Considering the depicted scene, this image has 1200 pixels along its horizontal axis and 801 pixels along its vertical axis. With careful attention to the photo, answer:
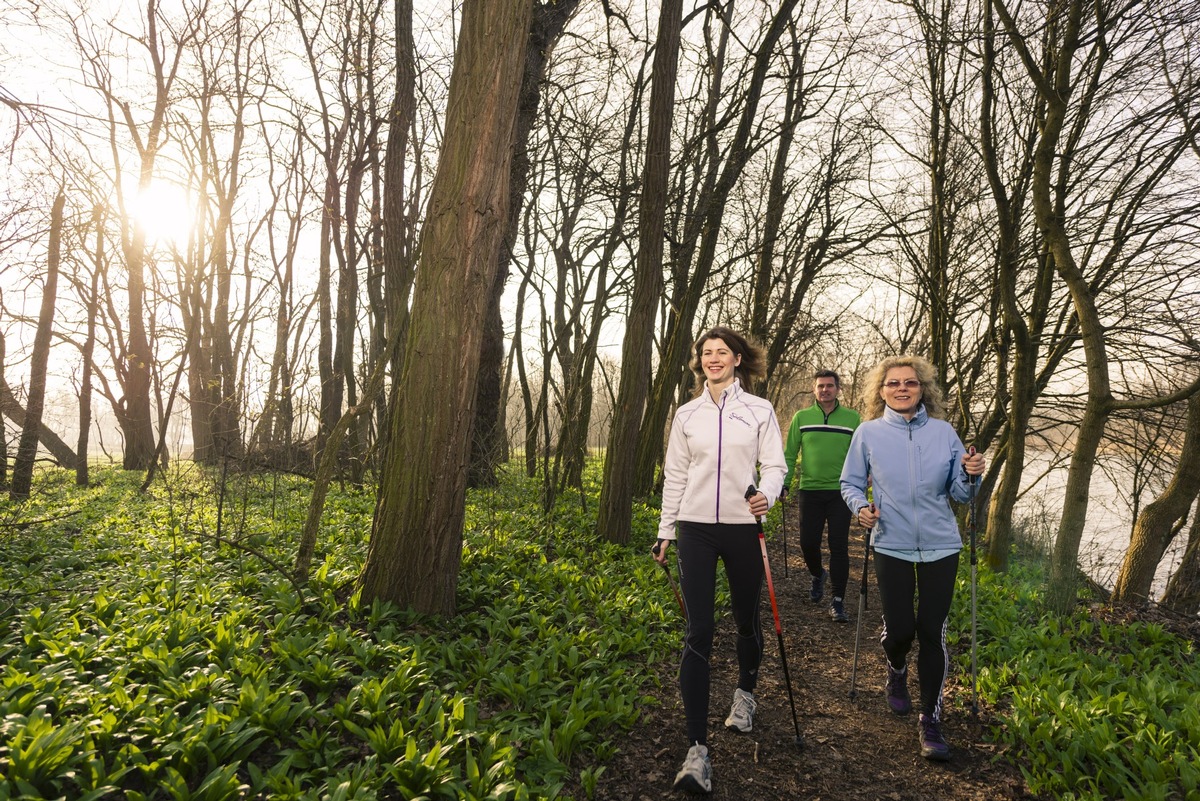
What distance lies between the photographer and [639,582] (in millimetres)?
6555

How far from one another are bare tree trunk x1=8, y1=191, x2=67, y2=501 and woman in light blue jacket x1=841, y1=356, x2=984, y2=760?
1016 cm

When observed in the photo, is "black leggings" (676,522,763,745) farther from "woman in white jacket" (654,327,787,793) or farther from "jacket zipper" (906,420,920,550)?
"jacket zipper" (906,420,920,550)

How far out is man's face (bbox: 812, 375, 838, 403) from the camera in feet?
21.0

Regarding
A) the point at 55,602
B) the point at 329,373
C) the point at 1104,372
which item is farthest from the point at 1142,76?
the point at 329,373

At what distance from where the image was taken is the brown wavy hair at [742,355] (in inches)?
147

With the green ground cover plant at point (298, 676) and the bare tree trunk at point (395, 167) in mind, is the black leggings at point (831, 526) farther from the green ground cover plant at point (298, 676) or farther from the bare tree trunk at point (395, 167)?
the bare tree trunk at point (395, 167)

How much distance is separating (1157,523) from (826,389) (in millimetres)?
4310

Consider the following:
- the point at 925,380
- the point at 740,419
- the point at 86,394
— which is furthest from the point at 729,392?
the point at 86,394

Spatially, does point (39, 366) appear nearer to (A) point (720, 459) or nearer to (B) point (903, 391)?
(A) point (720, 459)

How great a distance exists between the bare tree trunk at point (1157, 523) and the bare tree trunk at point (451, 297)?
7.57 metres

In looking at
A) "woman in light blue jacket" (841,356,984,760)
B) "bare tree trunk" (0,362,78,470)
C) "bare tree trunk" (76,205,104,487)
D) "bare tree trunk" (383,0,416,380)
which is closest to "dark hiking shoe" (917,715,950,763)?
"woman in light blue jacket" (841,356,984,760)

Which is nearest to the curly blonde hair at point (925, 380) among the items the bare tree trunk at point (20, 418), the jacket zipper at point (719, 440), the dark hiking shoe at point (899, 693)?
the jacket zipper at point (719, 440)

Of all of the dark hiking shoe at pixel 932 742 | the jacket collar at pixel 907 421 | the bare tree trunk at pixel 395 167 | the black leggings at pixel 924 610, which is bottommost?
the dark hiking shoe at pixel 932 742

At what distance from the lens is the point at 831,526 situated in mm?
6105
